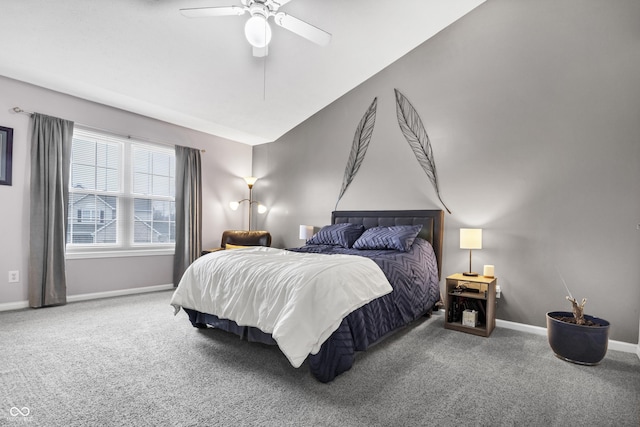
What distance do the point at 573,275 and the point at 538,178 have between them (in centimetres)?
94

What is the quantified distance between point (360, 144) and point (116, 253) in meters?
3.56

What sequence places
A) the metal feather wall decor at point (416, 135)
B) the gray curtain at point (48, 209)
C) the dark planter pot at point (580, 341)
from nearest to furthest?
the dark planter pot at point (580, 341)
the gray curtain at point (48, 209)
the metal feather wall decor at point (416, 135)

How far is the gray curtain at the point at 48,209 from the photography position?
361 cm

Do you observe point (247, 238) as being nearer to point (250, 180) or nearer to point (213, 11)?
point (250, 180)

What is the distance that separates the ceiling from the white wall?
18cm

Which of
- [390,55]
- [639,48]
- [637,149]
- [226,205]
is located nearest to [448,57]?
[390,55]

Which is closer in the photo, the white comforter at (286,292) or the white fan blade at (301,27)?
the white comforter at (286,292)

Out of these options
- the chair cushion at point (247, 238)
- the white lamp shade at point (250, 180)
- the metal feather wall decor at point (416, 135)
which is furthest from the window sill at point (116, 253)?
the metal feather wall decor at point (416, 135)

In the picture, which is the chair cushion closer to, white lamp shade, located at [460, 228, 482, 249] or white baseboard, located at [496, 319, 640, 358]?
white lamp shade, located at [460, 228, 482, 249]

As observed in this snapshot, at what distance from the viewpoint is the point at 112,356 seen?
2.38 metres

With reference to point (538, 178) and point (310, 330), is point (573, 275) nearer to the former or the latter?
point (538, 178)

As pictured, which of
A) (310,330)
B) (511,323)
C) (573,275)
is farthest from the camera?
(511,323)

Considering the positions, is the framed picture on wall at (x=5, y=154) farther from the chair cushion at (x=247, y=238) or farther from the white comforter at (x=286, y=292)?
the chair cushion at (x=247, y=238)

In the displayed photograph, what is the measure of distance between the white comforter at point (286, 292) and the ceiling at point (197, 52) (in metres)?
2.23
